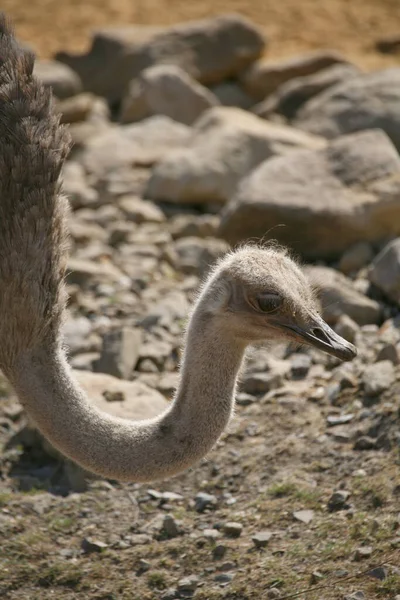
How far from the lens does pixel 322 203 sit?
29.0 feet

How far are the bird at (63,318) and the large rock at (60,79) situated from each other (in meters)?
8.91

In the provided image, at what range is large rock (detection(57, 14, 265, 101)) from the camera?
14.7 m

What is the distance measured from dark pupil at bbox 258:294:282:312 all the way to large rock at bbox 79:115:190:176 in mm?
6939

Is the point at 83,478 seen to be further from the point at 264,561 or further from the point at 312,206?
the point at 312,206

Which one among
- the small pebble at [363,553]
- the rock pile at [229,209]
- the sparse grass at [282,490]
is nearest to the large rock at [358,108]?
the rock pile at [229,209]

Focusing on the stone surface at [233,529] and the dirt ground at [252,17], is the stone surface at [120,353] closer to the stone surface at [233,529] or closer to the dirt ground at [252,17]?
the stone surface at [233,529]

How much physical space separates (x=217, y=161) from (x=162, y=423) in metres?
5.83

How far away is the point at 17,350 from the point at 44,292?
270mm

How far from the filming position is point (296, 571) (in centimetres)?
532

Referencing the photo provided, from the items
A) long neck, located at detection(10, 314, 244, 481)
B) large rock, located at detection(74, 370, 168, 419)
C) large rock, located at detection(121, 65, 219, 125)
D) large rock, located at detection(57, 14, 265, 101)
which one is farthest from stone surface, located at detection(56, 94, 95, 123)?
long neck, located at detection(10, 314, 244, 481)

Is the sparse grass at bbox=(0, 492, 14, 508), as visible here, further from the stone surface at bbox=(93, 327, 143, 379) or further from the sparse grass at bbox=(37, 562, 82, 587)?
the stone surface at bbox=(93, 327, 143, 379)

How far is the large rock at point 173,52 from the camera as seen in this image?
1467 cm

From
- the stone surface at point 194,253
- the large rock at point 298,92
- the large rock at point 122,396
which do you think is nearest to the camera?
the large rock at point 122,396

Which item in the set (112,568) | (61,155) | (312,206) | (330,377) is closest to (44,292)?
(61,155)
